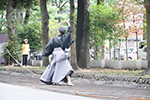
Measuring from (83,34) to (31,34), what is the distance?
9042 mm

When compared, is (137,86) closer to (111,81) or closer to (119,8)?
(111,81)

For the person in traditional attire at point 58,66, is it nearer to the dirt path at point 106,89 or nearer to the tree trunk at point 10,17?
the dirt path at point 106,89

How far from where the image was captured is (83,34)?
54.0 feet

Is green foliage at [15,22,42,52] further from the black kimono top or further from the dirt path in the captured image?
the black kimono top

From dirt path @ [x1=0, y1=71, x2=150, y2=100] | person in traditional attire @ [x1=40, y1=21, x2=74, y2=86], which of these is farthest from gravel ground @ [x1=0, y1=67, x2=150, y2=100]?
person in traditional attire @ [x1=40, y1=21, x2=74, y2=86]

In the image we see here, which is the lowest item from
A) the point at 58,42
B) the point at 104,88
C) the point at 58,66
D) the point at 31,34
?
the point at 104,88

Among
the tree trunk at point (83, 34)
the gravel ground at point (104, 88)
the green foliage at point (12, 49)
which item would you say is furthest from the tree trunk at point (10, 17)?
the gravel ground at point (104, 88)

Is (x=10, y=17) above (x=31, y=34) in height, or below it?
above

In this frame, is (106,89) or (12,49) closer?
(106,89)

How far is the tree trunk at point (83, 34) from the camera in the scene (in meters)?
16.4

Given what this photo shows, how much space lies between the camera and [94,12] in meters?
17.6

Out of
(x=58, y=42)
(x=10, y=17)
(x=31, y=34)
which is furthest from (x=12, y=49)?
(x=58, y=42)

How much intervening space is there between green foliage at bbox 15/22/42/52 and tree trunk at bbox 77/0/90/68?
341 inches

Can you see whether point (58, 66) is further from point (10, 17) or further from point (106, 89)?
point (10, 17)
